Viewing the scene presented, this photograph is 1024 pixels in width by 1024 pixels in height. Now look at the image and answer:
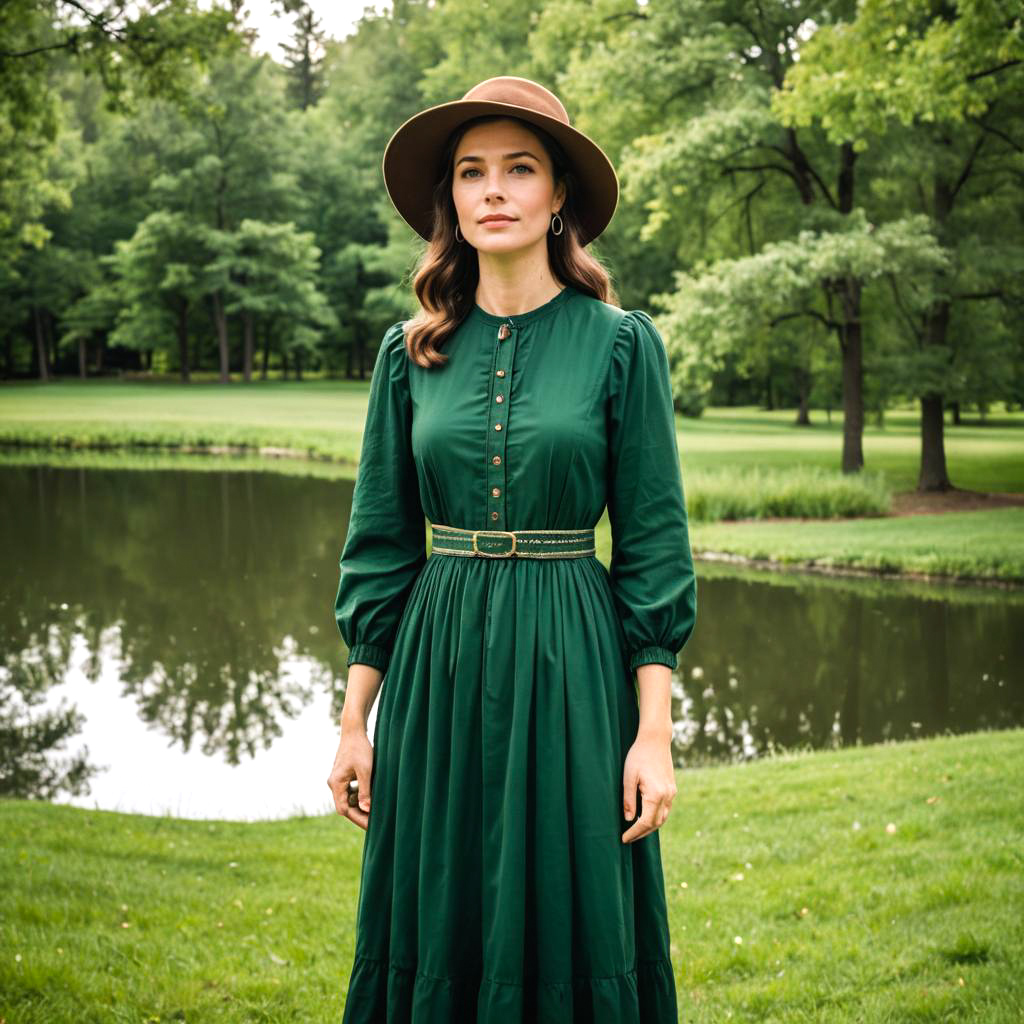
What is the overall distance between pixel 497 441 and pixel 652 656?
1.78 ft

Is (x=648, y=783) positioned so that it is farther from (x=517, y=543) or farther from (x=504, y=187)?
(x=504, y=187)

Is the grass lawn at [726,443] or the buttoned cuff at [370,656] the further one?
the grass lawn at [726,443]

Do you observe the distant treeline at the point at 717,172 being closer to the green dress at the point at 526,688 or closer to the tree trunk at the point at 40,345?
the tree trunk at the point at 40,345

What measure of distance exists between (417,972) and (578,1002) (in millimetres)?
328

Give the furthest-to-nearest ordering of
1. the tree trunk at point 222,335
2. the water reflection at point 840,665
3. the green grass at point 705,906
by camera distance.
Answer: the tree trunk at point 222,335
the water reflection at point 840,665
the green grass at point 705,906

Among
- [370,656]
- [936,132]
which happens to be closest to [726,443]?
[936,132]

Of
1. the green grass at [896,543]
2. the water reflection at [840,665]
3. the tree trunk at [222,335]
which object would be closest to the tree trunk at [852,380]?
the green grass at [896,543]

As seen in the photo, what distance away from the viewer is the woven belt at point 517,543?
7.57ft

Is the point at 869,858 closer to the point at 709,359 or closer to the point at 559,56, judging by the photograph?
the point at 709,359

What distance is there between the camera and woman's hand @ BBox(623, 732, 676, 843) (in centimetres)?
221

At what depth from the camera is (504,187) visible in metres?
2.38

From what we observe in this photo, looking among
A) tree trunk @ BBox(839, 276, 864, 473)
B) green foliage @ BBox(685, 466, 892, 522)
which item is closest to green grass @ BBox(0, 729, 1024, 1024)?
green foliage @ BBox(685, 466, 892, 522)

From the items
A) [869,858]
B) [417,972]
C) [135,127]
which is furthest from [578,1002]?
[135,127]

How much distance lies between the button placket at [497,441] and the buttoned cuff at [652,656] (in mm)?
381
